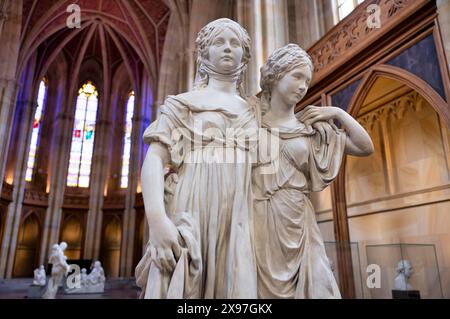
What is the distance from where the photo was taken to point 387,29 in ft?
Result: 15.4

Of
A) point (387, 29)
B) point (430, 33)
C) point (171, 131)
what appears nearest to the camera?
point (171, 131)

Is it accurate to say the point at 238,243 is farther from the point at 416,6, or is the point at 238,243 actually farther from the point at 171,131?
the point at 416,6

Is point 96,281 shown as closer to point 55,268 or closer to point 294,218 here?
point 55,268

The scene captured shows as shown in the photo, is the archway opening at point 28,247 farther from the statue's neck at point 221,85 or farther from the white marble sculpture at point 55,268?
the statue's neck at point 221,85

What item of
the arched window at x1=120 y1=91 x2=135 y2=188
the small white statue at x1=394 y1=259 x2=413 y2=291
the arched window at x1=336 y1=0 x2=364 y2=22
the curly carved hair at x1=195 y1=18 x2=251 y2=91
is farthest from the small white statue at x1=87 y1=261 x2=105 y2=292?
the curly carved hair at x1=195 y1=18 x2=251 y2=91

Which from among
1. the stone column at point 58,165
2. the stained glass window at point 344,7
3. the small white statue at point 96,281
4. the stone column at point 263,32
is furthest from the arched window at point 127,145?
the stained glass window at point 344,7

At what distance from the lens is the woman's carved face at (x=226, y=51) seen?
1.44m

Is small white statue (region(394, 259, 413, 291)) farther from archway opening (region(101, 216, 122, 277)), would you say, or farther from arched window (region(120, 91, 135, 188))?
arched window (region(120, 91, 135, 188))

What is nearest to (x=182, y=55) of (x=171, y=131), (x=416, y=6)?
(x=416, y=6)

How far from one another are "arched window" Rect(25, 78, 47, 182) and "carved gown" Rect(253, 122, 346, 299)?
68.4 ft

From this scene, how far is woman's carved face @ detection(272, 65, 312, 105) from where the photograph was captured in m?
1.40

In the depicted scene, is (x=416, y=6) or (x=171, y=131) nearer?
(x=171, y=131)

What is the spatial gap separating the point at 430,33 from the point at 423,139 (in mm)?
3072
